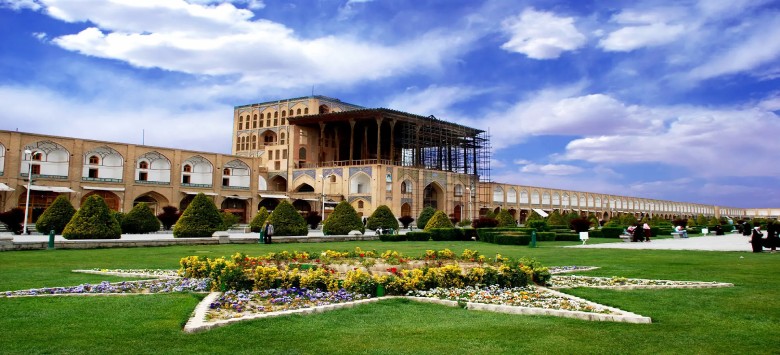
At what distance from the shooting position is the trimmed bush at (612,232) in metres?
26.5

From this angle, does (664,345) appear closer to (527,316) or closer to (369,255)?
(527,316)

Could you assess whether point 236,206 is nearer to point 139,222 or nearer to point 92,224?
point 139,222

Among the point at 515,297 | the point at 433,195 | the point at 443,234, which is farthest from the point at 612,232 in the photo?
the point at 433,195

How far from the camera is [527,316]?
554cm

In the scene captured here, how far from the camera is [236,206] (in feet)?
142

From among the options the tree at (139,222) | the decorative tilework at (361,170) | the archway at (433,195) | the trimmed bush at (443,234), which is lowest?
the trimmed bush at (443,234)

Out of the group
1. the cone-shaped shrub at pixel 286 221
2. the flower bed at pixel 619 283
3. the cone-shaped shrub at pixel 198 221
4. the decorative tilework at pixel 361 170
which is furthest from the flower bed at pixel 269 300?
the decorative tilework at pixel 361 170

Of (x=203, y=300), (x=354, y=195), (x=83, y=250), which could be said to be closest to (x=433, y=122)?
(x=354, y=195)

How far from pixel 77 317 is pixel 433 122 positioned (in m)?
45.3

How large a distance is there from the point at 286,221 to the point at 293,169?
28.1m

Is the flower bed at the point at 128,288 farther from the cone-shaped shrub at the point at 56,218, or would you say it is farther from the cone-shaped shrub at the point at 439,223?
the cone-shaped shrub at the point at 439,223

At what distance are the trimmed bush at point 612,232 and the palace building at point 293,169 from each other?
1984 cm

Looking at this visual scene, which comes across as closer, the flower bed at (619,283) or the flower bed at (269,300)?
the flower bed at (269,300)

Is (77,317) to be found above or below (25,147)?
below
